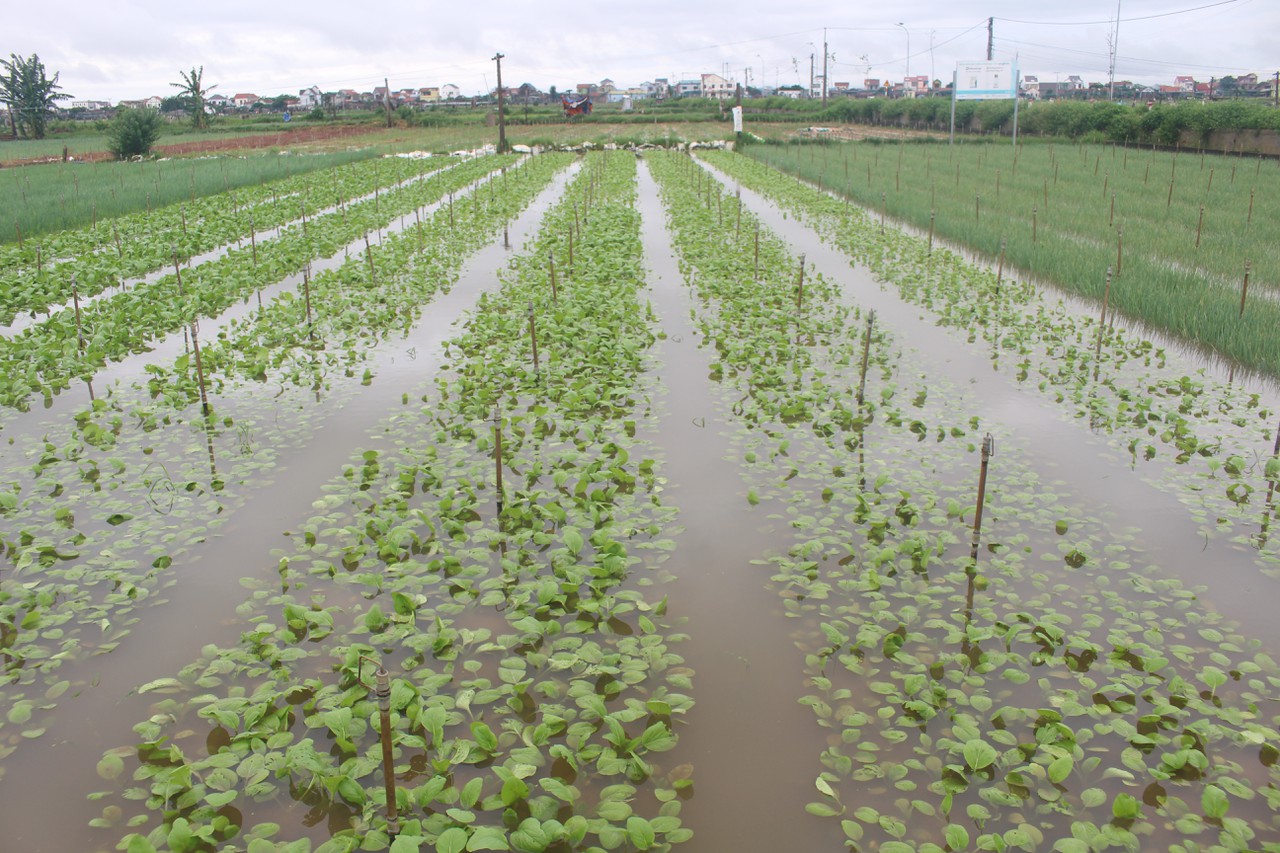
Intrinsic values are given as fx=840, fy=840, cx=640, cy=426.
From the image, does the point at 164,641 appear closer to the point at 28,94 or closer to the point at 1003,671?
the point at 1003,671

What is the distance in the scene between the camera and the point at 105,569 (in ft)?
15.9

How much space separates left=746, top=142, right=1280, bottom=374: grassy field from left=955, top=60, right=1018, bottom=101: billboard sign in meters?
11.3

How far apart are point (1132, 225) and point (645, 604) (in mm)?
14703

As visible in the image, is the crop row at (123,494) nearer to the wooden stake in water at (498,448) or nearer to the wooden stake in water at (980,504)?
the wooden stake in water at (498,448)

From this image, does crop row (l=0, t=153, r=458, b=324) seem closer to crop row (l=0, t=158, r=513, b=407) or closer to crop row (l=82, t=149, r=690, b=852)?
crop row (l=0, t=158, r=513, b=407)

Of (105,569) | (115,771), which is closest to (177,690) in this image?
(115,771)

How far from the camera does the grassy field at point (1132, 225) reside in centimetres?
952

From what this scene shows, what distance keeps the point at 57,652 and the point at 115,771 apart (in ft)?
3.53

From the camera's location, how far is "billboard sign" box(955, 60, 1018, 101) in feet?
131

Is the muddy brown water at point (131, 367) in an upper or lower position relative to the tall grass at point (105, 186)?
lower

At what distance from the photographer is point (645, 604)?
14.6 feet

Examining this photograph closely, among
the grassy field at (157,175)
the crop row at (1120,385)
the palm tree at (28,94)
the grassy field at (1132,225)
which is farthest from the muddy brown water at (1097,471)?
the palm tree at (28,94)

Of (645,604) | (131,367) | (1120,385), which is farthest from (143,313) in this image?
(1120,385)

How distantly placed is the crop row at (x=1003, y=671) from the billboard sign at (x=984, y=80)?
39509 millimetres
